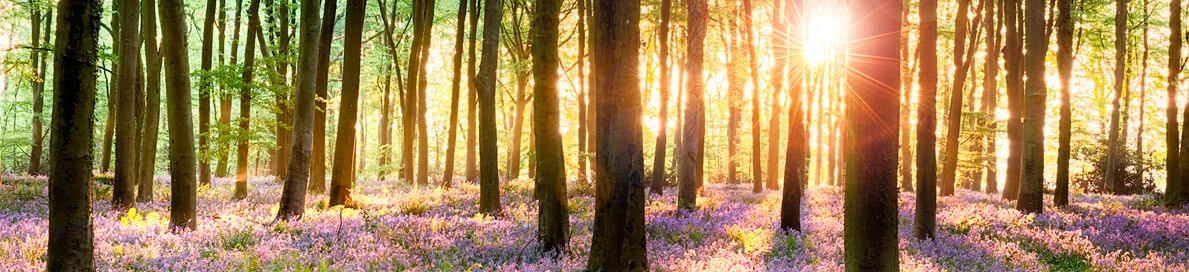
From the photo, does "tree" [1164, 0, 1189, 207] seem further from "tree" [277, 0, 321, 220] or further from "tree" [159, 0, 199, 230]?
"tree" [159, 0, 199, 230]

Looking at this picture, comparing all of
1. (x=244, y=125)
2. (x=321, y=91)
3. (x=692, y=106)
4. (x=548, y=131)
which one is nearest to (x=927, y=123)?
(x=692, y=106)

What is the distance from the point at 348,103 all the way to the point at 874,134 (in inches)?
403

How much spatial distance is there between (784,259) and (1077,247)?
5.04 metres

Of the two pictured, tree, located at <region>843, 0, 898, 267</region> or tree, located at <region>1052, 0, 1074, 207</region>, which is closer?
tree, located at <region>843, 0, 898, 267</region>

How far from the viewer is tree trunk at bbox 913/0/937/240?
30.0ft

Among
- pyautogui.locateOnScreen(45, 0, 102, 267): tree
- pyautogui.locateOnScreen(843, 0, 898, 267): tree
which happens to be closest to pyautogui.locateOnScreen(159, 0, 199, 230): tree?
pyautogui.locateOnScreen(45, 0, 102, 267): tree

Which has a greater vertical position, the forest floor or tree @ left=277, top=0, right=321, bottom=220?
tree @ left=277, top=0, right=321, bottom=220

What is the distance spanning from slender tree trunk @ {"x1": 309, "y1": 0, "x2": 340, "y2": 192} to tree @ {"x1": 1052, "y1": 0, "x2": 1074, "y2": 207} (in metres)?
15.2

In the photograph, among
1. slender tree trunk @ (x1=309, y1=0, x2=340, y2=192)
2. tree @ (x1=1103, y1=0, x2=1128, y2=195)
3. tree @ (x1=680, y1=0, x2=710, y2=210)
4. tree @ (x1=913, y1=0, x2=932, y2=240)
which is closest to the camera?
tree @ (x1=913, y1=0, x2=932, y2=240)

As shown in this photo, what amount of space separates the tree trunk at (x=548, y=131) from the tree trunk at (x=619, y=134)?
187 cm

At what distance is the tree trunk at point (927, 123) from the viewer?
30.0ft

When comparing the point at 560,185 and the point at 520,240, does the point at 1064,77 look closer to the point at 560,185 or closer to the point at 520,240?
the point at 560,185

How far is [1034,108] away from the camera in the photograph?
512 inches

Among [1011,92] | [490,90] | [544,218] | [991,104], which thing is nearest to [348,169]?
[490,90]
